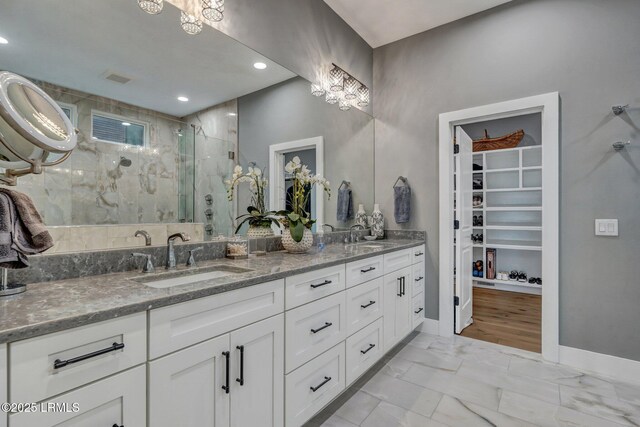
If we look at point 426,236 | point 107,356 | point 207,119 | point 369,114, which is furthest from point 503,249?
point 107,356

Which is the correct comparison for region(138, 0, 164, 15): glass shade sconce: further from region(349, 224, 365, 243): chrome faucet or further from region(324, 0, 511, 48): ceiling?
region(349, 224, 365, 243): chrome faucet

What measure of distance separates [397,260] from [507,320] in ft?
6.06

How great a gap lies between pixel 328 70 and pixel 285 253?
5.64 ft

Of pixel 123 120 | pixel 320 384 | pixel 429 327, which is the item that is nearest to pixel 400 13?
pixel 123 120

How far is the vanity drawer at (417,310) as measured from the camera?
2768mm

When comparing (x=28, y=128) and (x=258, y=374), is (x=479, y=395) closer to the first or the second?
(x=258, y=374)

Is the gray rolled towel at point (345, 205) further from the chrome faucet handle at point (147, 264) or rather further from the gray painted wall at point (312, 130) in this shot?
the chrome faucet handle at point (147, 264)

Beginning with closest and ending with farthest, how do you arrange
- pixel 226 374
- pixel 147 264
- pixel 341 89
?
pixel 226 374 < pixel 147 264 < pixel 341 89

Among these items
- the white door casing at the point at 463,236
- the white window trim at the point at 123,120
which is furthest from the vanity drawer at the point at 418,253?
the white window trim at the point at 123,120

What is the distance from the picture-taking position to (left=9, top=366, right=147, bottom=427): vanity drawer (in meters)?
0.76

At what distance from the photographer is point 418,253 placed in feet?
9.55

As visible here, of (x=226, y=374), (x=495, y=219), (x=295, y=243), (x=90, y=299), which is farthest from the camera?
(x=495, y=219)

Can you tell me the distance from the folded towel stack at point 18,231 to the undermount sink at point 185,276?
0.36 metres

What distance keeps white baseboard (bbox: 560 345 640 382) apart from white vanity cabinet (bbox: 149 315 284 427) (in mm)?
2311
